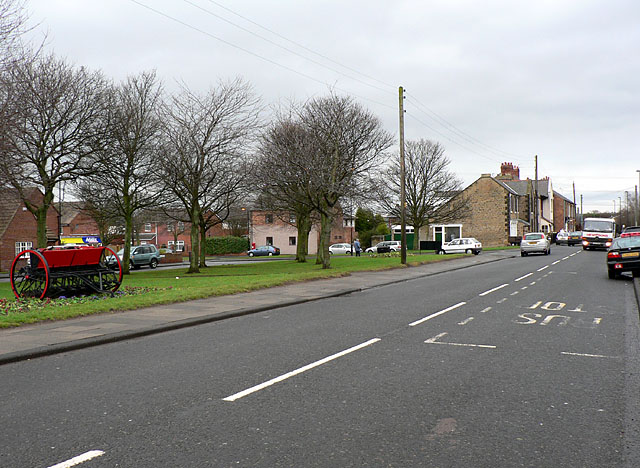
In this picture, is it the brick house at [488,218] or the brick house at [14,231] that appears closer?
the brick house at [14,231]

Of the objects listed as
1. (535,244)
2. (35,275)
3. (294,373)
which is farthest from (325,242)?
(294,373)

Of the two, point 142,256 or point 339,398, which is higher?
point 142,256

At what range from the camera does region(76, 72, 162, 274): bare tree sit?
2611 cm

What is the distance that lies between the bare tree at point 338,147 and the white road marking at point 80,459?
23.6 m

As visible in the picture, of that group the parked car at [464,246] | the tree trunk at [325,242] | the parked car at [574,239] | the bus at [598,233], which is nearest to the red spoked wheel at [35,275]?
the tree trunk at [325,242]

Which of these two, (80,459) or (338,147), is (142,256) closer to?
(338,147)

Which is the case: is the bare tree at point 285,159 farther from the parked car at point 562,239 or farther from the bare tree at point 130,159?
the parked car at point 562,239

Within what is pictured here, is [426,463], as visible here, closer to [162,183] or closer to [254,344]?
[254,344]

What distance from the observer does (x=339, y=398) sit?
17.4ft

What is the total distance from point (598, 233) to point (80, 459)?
47.1m

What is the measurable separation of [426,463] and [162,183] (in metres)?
Result: 28.5

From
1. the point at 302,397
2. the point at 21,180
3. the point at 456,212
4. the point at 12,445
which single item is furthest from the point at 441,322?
the point at 456,212

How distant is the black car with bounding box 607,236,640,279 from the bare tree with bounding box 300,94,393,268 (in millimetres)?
12928

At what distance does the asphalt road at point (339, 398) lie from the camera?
3988 millimetres
